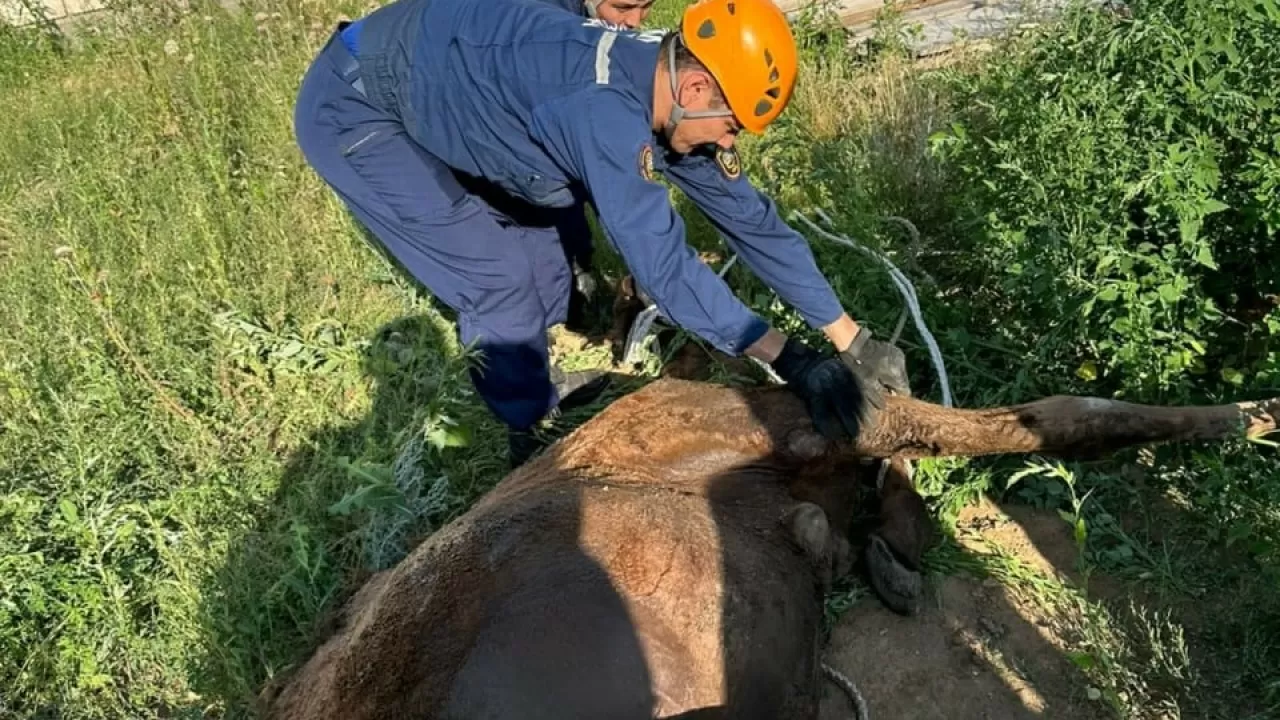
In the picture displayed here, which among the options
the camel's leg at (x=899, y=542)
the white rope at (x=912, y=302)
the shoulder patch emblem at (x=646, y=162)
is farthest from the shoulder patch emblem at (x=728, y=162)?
the camel's leg at (x=899, y=542)

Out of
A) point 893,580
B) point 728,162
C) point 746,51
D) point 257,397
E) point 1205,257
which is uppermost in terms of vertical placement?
point 746,51

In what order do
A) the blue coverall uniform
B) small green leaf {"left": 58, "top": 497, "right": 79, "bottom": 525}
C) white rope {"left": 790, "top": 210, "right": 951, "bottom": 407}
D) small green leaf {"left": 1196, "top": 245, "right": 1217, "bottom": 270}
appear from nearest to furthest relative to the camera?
the blue coverall uniform → small green leaf {"left": 1196, "top": 245, "right": 1217, "bottom": 270} → white rope {"left": 790, "top": 210, "right": 951, "bottom": 407} → small green leaf {"left": 58, "top": 497, "right": 79, "bottom": 525}

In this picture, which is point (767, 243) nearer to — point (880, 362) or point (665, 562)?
point (880, 362)

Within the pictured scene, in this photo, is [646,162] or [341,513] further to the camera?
Answer: [341,513]

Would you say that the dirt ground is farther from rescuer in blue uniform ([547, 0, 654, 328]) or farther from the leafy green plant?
A: rescuer in blue uniform ([547, 0, 654, 328])

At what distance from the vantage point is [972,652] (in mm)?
2861

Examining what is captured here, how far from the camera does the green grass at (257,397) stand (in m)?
3.04

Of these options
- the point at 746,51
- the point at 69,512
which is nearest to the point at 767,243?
the point at 746,51

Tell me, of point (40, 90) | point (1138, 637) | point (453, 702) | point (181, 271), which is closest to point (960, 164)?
point (1138, 637)

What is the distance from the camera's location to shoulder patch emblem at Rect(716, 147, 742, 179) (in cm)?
308

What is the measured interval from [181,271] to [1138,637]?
4049mm

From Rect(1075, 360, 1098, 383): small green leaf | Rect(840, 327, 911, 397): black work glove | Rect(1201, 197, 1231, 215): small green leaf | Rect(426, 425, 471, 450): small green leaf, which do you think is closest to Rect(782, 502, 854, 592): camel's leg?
Rect(840, 327, 911, 397): black work glove

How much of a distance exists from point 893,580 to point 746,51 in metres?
1.56

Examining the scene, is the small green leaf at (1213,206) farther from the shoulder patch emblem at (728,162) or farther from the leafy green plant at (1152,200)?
the shoulder patch emblem at (728,162)
